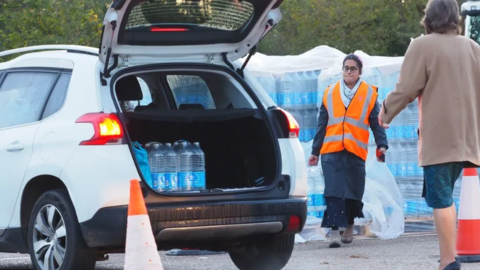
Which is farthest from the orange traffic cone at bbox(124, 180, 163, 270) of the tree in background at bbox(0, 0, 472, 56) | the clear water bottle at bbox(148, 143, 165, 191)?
the tree in background at bbox(0, 0, 472, 56)

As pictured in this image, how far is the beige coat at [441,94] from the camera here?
286 inches

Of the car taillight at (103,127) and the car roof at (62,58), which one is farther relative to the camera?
the car roof at (62,58)

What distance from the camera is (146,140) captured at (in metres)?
8.16

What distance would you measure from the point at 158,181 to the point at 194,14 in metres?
1.15

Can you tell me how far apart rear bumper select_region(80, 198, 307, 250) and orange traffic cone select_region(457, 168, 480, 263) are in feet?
4.29

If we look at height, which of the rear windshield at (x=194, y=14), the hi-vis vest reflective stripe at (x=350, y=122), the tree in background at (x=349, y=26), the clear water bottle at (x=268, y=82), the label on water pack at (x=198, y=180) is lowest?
the tree in background at (x=349, y=26)

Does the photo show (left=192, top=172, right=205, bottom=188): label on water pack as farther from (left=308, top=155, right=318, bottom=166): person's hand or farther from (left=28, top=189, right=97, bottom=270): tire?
(left=308, top=155, right=318, bottom=166): person's hand

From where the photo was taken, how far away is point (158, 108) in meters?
8.60

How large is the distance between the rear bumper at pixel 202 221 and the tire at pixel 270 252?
0.30 m

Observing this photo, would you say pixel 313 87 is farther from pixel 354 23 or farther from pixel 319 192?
pixel 354 23

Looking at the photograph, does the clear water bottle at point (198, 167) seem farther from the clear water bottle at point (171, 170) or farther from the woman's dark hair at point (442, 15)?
the woman's dark hair at point (442, 15)

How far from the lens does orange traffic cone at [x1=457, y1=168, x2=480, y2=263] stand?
Answer: 27.3ft

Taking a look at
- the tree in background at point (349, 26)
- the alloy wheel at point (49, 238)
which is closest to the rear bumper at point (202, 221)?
the alloy wheel at point (49, 238)

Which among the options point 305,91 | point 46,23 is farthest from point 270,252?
point 46,23
